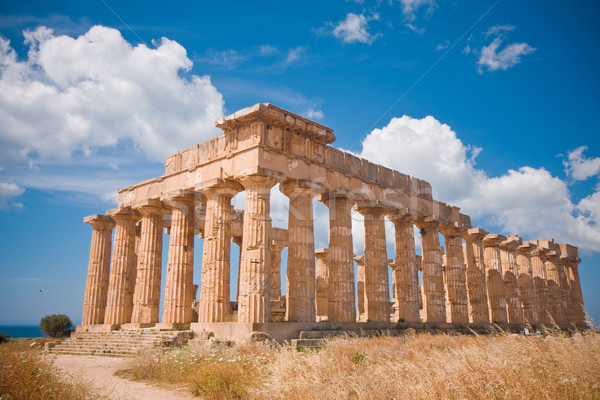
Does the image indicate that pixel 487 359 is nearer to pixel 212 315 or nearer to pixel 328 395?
pixel 328 395

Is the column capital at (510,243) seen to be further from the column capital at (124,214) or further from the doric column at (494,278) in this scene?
the column capital at (124,214)

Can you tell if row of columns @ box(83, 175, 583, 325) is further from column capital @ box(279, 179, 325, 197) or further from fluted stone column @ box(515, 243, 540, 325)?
fluted stone column @ box(515, 243, 540, 325)

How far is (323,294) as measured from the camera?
28.3 meters

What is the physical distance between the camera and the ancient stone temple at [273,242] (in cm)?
1792

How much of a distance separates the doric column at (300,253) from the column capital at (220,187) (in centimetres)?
188

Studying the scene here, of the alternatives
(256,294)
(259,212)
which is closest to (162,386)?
(256,294)

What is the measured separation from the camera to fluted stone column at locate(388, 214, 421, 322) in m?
23.4

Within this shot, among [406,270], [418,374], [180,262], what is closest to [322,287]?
[406,270]

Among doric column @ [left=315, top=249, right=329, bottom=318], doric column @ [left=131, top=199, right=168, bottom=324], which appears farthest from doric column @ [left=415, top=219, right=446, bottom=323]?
doric column @ [left=131, top=199, right=168, bottom=324]

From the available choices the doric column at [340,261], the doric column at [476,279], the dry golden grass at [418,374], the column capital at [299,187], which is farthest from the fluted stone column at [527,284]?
the dry golden grass at [418,374]

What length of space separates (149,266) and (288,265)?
23.4 ft

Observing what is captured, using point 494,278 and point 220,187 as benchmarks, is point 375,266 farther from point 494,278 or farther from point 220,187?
point 494,278

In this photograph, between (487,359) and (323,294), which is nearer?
(487,359)

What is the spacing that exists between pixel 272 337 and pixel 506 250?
21.9 metres
